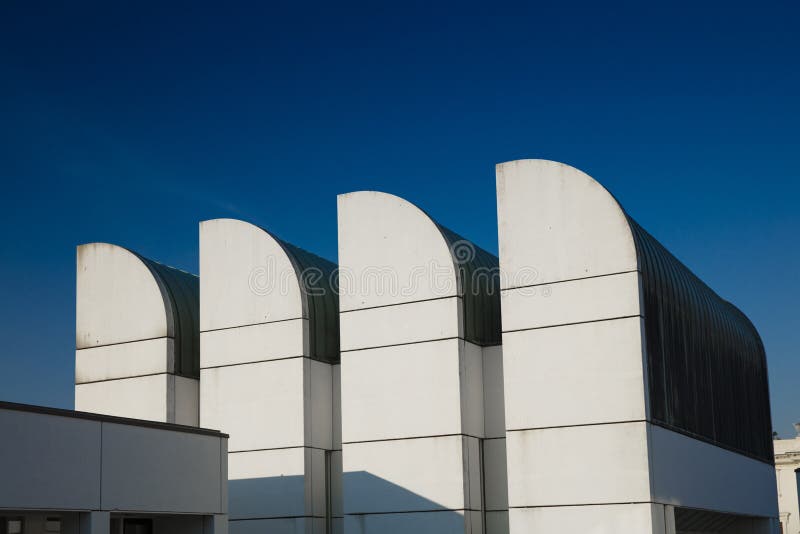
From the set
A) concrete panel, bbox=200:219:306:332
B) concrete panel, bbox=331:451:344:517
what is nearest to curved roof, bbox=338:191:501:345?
concrete panel, bbox=200:219:306:332

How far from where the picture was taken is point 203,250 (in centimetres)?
3475

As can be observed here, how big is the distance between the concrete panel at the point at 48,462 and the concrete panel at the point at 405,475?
939 centimetres

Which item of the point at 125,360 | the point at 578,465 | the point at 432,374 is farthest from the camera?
the point at 125,360

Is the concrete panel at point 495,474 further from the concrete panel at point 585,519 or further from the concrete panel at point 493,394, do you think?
the concrete panel at point 585,519

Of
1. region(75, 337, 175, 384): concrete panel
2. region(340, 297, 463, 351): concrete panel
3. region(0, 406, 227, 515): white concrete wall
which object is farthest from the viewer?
region(75, 337, 175, 384): concrete panel

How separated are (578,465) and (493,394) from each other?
4.15 metres

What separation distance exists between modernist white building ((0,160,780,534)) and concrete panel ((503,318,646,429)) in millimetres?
50

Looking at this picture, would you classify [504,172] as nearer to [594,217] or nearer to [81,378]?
[594,217]

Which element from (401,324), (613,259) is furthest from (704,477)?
(401,324)

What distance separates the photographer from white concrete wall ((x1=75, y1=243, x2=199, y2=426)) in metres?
34.8

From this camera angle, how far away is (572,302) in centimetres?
2814

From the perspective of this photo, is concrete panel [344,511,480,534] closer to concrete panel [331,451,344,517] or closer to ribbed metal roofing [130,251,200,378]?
concrete panel [331,451,344,517]

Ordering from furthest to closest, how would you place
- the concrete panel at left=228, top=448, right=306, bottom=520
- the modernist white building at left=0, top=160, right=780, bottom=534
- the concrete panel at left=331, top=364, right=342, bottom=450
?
the concrete panel at left=331, top=364, right=342, bottom=450 → the concrete panel at left=228, top=448, right=306, bottom=520 → the modernist white building at left=0, top=160, right=780, bottom=534

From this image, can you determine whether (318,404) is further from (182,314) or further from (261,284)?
(182,314)
